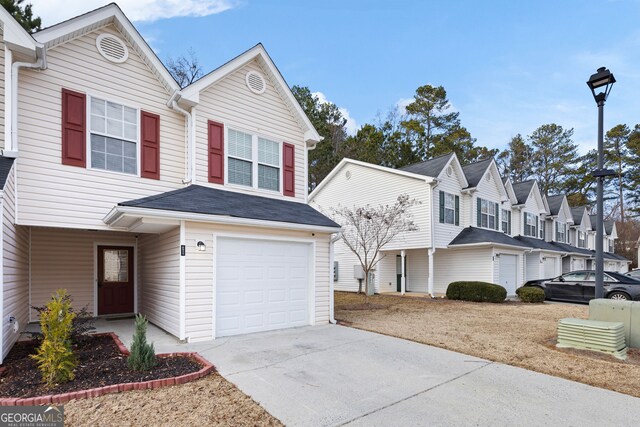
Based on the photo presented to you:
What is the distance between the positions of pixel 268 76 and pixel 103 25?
4064 mm

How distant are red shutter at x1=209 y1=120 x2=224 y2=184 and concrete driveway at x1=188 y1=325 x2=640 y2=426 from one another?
4.09 metres

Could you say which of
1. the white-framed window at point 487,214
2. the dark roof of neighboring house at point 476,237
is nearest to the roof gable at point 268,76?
the dark roof of neighboring house at point 476,237

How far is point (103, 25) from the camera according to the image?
7816 millimetres

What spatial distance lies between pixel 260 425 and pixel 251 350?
2.94 m

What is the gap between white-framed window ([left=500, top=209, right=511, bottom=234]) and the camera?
21.1 metres

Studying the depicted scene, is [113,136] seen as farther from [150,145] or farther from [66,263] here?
[66,263]

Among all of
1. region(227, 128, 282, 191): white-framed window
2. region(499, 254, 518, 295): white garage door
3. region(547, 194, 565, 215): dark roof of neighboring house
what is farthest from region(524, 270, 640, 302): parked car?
region(227, 128, 282, 191): white-framed window

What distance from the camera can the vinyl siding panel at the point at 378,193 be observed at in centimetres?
1675

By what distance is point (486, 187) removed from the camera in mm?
19484

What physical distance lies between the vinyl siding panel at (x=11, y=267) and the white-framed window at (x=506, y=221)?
70.8ft

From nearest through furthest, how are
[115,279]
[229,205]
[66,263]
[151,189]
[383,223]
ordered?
[229,205] → [151,189] → [66,263] → [115,279] → [383,223]

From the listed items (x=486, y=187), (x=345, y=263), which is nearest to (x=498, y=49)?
(x=486, y=187)

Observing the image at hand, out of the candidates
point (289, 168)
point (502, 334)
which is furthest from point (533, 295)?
point (289, 168)

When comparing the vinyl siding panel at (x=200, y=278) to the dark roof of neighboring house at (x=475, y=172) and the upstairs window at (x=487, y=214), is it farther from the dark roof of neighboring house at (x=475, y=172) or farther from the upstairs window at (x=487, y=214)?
the upstairs window at (x=487, y=214)
